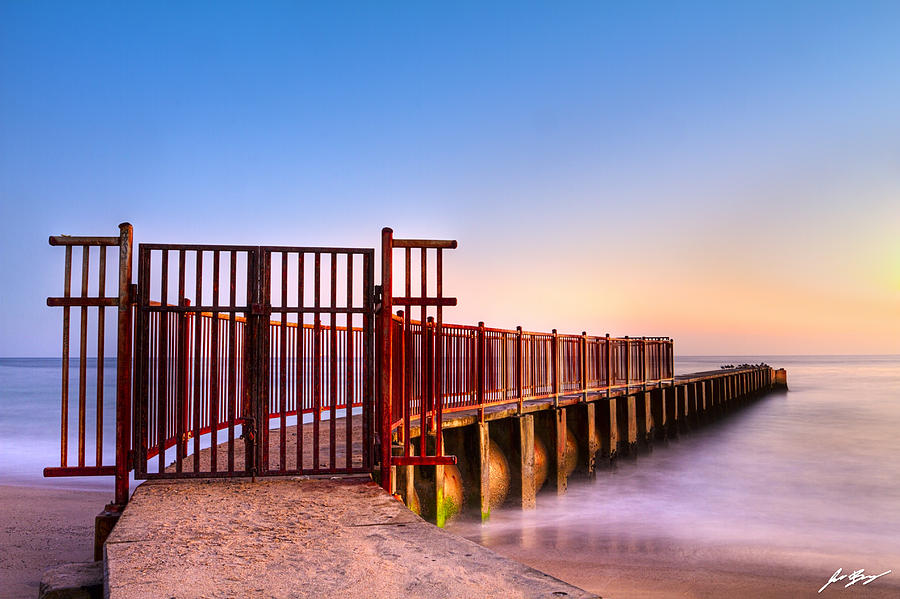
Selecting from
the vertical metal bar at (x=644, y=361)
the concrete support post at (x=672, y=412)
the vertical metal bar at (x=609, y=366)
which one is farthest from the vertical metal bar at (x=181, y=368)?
the concrete support post at (x=672, y=412)

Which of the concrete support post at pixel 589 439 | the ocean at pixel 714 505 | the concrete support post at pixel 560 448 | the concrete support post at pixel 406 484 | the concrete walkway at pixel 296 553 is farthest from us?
the concrete support post at pixel 589 439

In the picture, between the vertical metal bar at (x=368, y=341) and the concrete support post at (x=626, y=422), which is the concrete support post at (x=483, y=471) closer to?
the vertical metal bar at (x=368, y=341)

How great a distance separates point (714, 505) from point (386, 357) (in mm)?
11422

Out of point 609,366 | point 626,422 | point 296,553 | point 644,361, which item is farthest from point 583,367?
point 296,553

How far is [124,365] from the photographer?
5406mm

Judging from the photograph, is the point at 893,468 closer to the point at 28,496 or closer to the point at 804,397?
the point at 28,496

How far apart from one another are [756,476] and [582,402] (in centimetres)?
664

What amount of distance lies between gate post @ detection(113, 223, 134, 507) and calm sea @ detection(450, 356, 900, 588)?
5687 mm

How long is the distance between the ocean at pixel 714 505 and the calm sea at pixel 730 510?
34 millimetres

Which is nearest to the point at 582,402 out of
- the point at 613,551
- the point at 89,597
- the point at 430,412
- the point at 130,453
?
the point at 613,551

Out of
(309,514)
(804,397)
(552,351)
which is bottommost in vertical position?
(804,397)

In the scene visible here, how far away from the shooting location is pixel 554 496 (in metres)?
13.4

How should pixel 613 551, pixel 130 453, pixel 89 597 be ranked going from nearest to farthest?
pixel 89 597 → pixel 130 453 → pixel 613 551

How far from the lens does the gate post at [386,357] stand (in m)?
5.68
